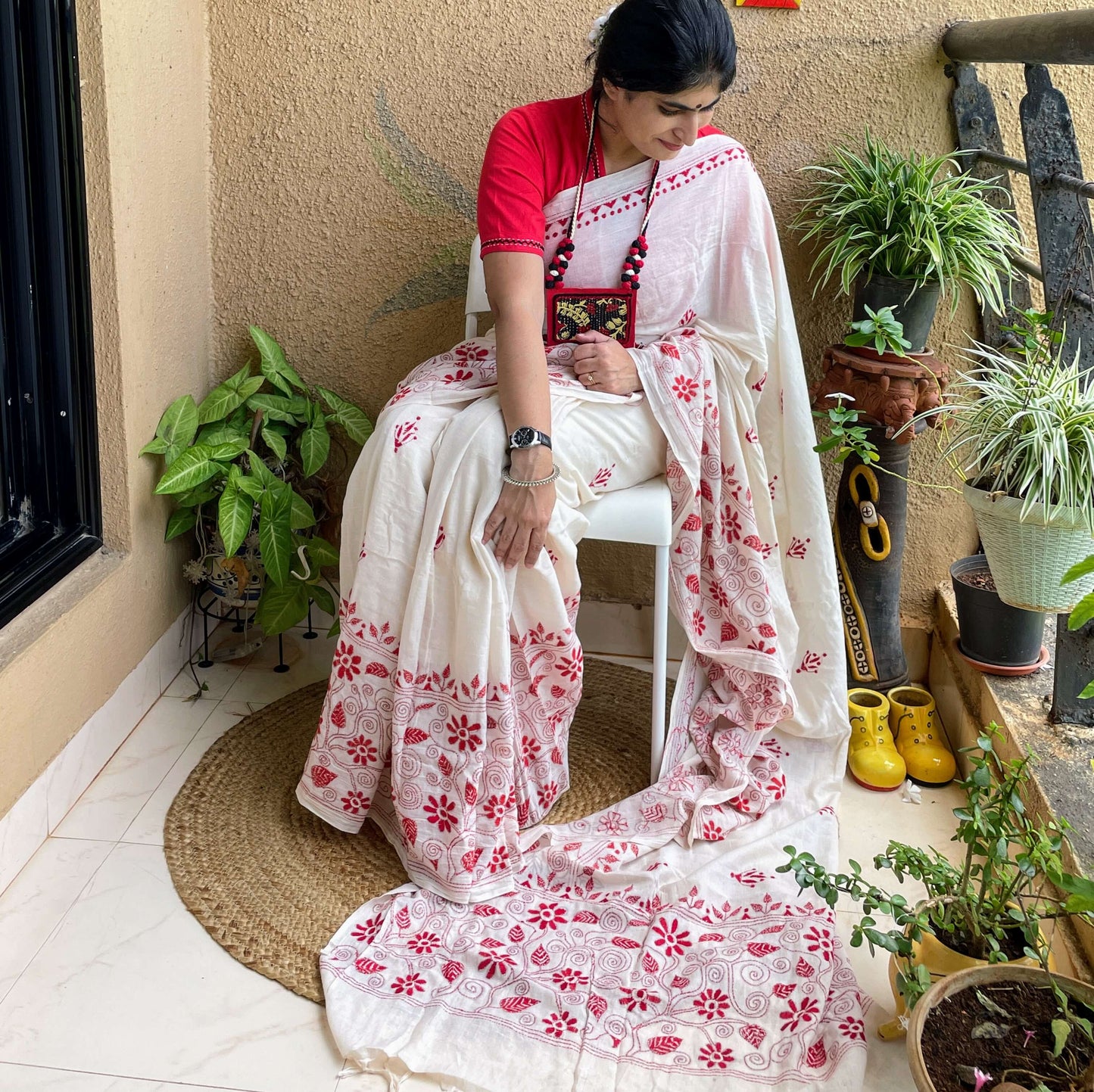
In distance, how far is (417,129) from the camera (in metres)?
2.42

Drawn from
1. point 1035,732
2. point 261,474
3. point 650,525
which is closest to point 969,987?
point 1035,732

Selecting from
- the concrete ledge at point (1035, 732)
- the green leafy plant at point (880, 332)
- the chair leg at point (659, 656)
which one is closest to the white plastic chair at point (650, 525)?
the chair leg at point (659, 656)

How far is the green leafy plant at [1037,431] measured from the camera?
6.09ft

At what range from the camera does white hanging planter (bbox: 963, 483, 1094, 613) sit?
1.89 metres

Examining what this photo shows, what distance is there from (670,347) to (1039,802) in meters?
0.98

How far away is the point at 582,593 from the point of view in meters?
2.70

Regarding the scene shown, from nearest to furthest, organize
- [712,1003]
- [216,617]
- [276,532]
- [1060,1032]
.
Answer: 1. [1060,1032]
2. [712,1003]
3. [276,532]
4. [216,617]

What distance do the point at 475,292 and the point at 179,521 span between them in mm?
760

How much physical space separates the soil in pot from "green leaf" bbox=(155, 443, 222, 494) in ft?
5.27

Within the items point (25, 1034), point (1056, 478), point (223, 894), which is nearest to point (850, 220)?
point (1056, 478)

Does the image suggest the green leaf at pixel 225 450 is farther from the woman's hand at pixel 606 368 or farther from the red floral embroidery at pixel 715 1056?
the red floral embroidery at pixel 715 1056

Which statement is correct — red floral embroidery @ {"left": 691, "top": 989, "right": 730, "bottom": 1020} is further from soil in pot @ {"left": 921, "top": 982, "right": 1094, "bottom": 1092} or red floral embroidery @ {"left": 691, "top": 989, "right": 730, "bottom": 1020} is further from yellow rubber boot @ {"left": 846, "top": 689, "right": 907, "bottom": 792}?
yellow rubber boot @ {"left": 846, "top": 689, "right": 907, "bottom": 792}

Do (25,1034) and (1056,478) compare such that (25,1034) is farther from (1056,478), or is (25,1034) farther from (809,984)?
(1056,478)

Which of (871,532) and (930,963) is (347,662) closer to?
(930,963)
